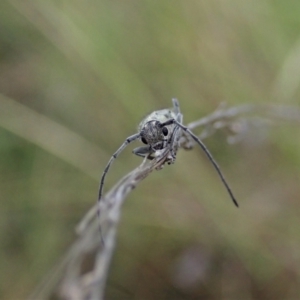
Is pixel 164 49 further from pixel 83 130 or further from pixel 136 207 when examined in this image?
pixel 136 207

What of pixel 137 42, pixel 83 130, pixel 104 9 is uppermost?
pixel 104 9

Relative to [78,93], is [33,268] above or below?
below

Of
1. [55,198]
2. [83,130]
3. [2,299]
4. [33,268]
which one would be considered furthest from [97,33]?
[2,299]

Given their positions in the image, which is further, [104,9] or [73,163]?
[104,9]

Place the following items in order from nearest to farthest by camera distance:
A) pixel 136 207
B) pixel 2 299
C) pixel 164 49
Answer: pixel 2 299
pixel 136 207
pixel 164 49

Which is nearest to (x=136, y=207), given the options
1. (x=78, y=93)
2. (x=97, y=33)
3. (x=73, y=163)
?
(x=73, y=163)

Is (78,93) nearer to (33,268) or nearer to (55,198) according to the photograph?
(55,198)

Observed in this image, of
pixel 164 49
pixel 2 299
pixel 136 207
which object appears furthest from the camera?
pixel 164 49
